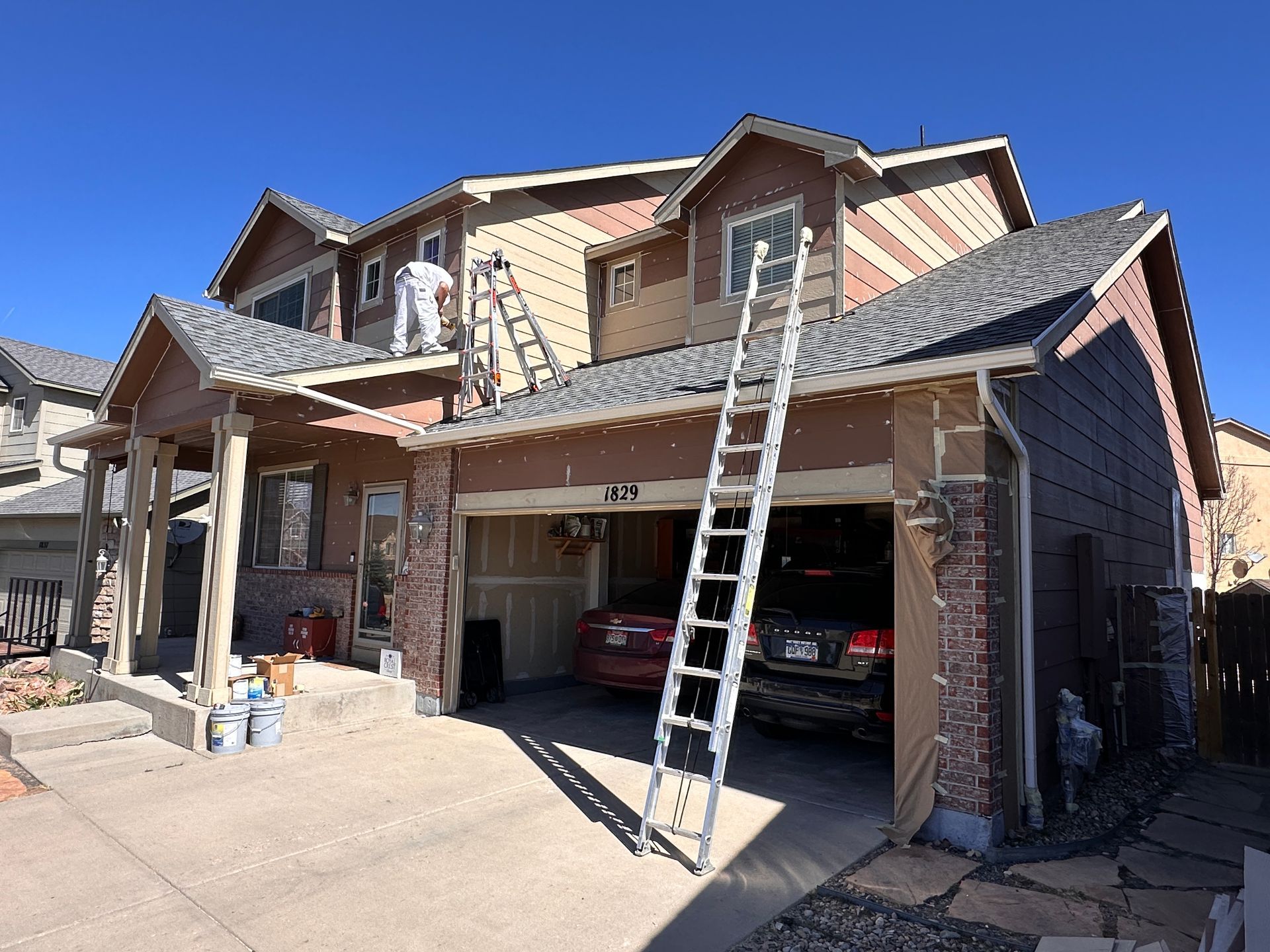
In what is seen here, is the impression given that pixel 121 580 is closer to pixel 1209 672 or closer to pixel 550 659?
pixel 550 659

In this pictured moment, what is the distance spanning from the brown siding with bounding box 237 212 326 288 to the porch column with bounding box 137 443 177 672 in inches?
184

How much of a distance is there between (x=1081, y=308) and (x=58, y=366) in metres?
21.7

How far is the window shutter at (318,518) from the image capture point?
11289 millimetres

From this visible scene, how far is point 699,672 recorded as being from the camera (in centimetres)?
483

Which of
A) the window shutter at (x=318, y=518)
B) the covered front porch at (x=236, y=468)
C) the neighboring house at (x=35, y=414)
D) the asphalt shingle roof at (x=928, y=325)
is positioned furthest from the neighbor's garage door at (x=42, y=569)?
the asphalt shingle roof at (x=928, y=325)

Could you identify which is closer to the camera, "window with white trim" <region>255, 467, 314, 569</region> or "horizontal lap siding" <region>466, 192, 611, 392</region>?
"horizontal lap siding" <region>466, 192, 611, 392</region>

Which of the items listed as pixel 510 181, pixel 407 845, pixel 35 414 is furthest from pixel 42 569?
pixel 407 845

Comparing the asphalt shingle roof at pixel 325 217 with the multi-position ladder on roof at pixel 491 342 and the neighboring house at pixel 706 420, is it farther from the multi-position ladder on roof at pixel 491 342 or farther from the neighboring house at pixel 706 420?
the multi-position ladder on roof at pixel 491 342

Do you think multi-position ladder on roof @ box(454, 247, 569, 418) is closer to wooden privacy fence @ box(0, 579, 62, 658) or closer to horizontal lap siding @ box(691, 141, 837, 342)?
horizontal lap siding @ box(691, 141, 837, 342)

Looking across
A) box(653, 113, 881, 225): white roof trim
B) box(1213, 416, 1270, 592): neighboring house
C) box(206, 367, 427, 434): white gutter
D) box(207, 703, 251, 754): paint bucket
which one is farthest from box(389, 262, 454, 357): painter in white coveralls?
box(1213, 416, 1270, 592): neighboring house

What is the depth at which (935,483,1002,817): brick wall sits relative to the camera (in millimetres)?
→ 4930

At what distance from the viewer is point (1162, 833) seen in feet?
18.7

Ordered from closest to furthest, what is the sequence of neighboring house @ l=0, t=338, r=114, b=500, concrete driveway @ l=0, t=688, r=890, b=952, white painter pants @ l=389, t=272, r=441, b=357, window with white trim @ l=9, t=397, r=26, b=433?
concrete driveway @ l=0, t=688, r=890, b=952
white painter pants @ l=389, t=272, r=441, b=357
neighboring house @ l=0, t=338, r=114, b=500
window with white trim @ l=9, t=397, r=26, b=433

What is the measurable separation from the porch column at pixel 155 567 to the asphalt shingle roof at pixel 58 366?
1004cm
